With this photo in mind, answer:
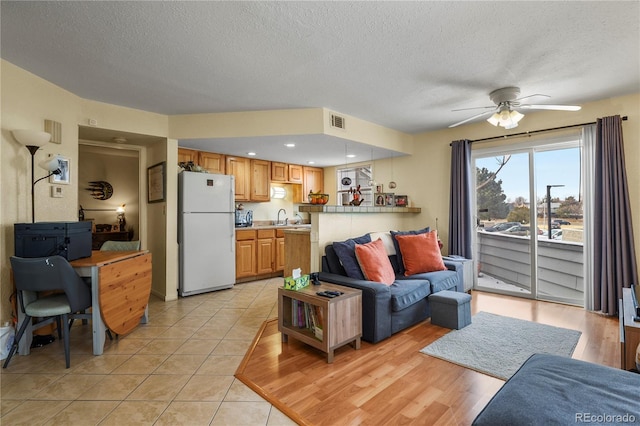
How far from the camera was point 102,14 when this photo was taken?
1967mm

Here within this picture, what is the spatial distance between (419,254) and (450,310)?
2.41 feet

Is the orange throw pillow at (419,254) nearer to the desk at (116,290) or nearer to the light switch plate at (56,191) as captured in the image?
the desk at (116,290)

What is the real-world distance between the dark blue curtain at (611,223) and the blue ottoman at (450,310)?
1667mm

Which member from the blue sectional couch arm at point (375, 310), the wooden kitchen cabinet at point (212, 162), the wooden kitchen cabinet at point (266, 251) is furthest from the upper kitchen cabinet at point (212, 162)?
the blue sectional couch arm at point (375, 310)

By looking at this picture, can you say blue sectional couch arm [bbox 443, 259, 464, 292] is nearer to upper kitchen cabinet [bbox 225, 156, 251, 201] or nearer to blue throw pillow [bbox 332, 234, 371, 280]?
blue throw pillow [bbox 332, 234, 371, 280]

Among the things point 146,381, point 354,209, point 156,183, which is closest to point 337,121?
point 354,209

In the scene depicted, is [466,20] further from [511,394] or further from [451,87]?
[511,394]

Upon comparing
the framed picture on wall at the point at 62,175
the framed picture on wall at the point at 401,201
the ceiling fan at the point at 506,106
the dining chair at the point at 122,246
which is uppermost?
the ceiling fan at the point at 506,106

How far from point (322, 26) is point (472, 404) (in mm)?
2610

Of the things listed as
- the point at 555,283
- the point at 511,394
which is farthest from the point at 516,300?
the point at 511,394

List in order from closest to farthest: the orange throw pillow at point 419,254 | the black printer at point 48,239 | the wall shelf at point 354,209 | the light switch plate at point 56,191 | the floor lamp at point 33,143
A: the black printer at point 48,239
the floor lamp at point 33,143
the light switch plate at point 56,191
the wall shelf at point 354,209
the orange throw pillow at point 419,254

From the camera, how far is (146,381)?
2.14 metres

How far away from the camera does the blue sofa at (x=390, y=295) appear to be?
2.68 m

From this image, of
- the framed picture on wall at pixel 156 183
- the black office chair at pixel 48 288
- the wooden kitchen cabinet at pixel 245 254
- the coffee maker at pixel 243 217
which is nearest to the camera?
the black office chair at pixel 48 288
